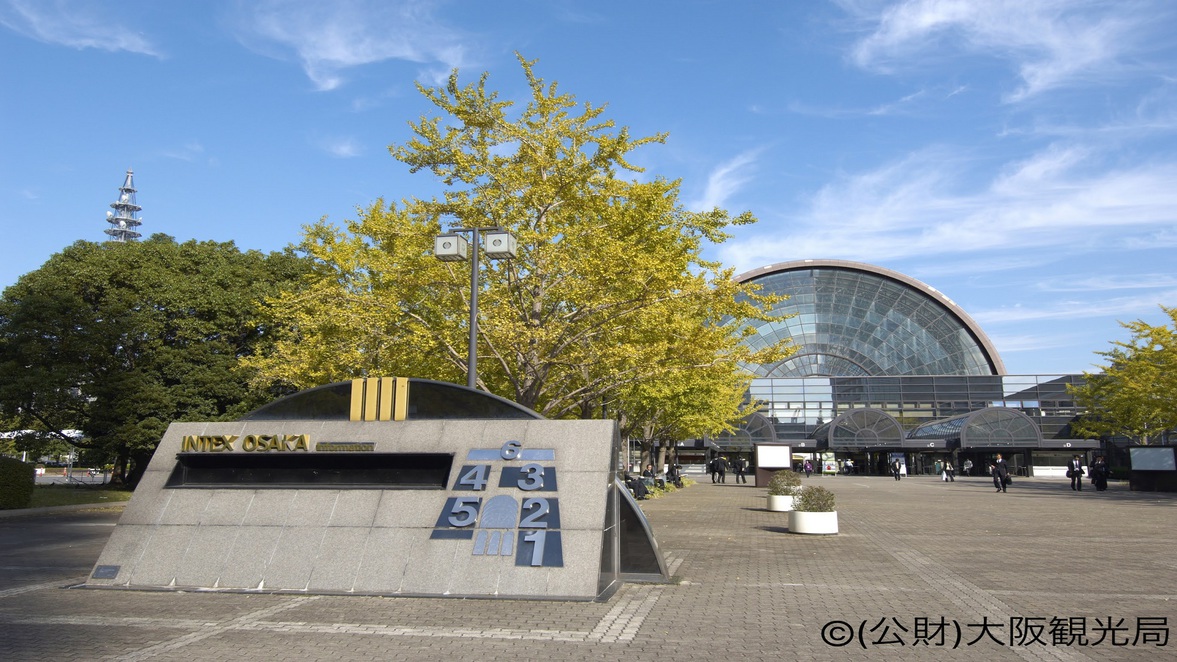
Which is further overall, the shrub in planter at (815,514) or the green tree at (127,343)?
the green tree at (127,343)

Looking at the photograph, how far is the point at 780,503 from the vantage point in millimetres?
22766

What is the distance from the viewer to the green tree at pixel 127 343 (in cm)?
2806

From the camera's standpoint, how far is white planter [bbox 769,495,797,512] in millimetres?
22453

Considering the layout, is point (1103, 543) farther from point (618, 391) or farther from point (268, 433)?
point (268, 433)

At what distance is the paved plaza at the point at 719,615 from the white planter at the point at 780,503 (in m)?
7.57

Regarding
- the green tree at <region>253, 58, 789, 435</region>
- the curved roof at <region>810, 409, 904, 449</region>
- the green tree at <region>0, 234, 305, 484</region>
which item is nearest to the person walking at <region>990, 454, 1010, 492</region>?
the green tree at <region>253, 58, 789, 435</region>

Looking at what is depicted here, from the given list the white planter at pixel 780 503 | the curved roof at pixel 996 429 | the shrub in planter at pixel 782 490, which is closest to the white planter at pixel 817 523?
the shrub in planter at pixel 782 490

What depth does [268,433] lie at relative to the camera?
38.3ft

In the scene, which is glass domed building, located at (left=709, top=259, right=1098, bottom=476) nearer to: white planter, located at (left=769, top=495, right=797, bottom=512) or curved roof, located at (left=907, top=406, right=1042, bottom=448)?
curved roof, located at (left=907, top=406, right=1042, bottom=448)

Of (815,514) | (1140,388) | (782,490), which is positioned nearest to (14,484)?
(782,490)

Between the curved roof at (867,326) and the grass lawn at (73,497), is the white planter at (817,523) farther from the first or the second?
the curved roof at (867,326)

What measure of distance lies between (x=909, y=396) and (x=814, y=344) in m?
10.0

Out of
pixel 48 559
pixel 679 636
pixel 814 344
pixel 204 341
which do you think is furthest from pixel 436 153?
pixel 814 344

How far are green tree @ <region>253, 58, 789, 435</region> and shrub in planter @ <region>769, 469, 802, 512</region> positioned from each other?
13.3 feet
